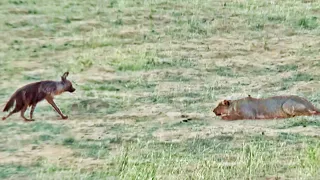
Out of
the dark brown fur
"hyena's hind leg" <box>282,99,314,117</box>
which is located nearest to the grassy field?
the dark brown fur

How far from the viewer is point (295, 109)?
8.45m

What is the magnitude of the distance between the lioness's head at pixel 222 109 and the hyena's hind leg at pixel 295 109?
596 millimetres

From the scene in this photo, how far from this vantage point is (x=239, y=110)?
8656mm

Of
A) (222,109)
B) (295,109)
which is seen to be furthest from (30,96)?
(295,109)

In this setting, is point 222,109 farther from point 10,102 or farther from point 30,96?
point 10,102

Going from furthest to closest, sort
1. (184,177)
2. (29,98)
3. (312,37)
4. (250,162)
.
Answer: (312,37) < (29,98) < (250,162) < (184,177)

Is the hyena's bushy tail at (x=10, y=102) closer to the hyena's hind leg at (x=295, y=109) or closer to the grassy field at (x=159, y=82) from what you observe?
the grassy field at (x=159, y=82)

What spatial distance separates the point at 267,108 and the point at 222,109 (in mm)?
485

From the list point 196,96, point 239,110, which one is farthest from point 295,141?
point 196,96

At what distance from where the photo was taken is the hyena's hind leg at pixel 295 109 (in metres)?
8.41

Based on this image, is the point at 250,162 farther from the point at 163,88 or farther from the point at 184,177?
the point at 163,88

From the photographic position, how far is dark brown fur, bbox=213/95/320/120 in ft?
27.7

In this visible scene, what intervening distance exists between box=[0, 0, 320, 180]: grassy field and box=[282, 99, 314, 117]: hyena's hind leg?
247 mm

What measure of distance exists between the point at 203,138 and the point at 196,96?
2.76 metres
